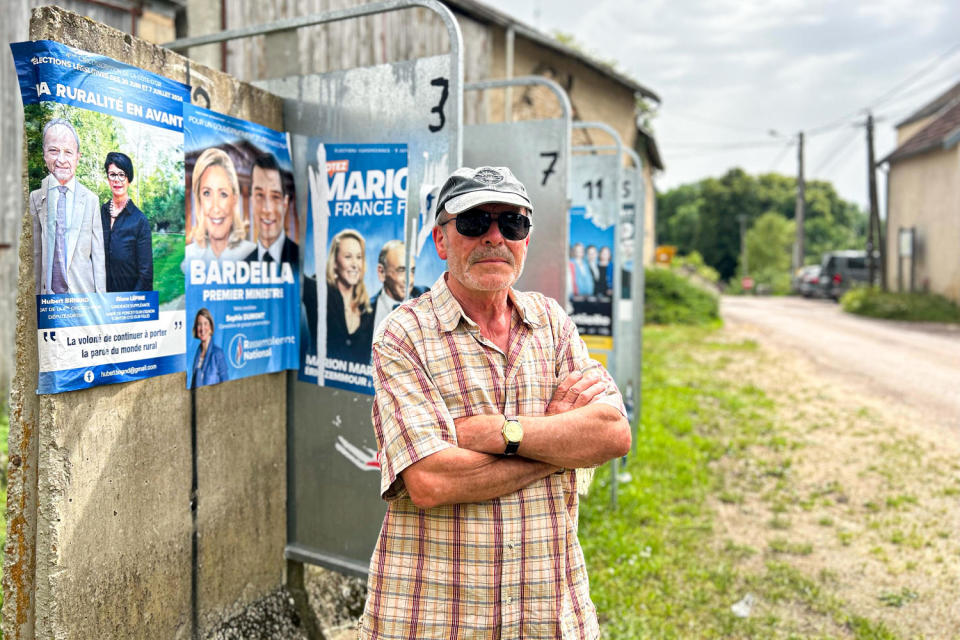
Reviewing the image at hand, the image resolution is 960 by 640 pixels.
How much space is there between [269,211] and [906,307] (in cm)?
1976

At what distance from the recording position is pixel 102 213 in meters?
2.34

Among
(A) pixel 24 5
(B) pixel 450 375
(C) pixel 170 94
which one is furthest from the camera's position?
(A) pixel 24 5

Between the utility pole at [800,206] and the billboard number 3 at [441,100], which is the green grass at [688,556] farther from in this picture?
the utility pole at [800,206]

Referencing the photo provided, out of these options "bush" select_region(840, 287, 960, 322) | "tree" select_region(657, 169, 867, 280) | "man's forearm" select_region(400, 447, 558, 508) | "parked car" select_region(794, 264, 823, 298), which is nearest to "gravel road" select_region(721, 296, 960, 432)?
"bush" select_region(840, 287, 960, 322)

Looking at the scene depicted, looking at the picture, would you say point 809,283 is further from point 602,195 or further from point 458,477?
point 458,477

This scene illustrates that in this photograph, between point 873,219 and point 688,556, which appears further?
point 873,219

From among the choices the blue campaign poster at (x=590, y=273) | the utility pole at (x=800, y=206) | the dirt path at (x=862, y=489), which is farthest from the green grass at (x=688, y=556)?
the utility pole at (x=800, y=206)

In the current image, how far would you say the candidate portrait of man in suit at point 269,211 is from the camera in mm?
2996

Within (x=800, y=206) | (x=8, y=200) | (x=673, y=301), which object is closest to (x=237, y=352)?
(x=8, y=200)

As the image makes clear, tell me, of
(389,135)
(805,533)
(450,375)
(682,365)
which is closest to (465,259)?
(450,375)

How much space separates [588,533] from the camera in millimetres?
5023

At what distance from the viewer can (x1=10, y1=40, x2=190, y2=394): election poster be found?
2.16m

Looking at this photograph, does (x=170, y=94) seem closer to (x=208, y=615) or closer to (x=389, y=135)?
(x=389, y=135)

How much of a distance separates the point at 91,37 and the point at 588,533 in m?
4.10
